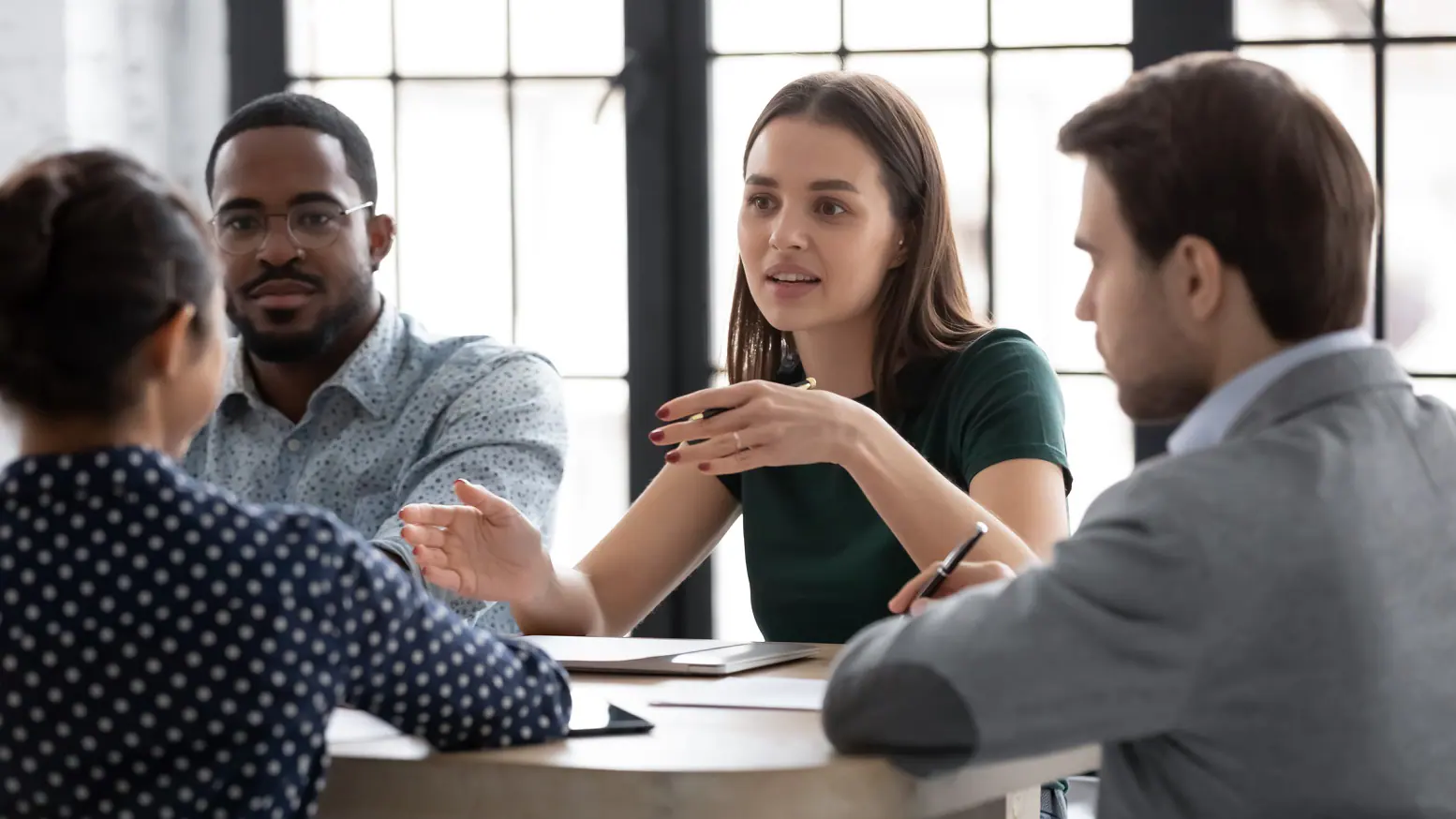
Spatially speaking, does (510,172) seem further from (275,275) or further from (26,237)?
(26,237)

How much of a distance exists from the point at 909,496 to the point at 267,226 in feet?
3.58

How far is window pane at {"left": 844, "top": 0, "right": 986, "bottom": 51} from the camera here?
296 cm

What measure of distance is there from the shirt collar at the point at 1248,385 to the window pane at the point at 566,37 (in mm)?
2104

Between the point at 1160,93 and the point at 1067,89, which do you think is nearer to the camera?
the point at 1160,93

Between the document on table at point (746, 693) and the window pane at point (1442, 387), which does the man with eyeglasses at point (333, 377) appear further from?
the window pane at point (1442, 387)

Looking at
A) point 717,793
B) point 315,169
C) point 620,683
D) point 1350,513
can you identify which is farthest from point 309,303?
point 1350,513

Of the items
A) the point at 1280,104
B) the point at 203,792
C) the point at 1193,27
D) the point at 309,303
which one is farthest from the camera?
the point at 1193,27

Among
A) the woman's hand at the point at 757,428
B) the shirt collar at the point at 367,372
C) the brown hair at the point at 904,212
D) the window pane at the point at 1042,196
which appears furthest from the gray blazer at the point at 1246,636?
the window pane at the point at 1042,196

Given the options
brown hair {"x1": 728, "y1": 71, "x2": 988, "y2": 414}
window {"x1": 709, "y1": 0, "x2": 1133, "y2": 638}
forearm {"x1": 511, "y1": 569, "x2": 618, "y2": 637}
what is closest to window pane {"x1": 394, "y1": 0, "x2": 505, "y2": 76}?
window {"x1": 709, "y1": 0, "x2": 1133, "y2": 638}

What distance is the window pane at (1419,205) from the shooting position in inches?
107

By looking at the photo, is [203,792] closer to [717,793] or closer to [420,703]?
[420,703]

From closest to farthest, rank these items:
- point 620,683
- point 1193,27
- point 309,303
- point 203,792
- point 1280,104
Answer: point 203,792 < point 1280,104 < point 620,683 < point 309,303 < point 1193,27

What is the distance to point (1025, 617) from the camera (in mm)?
1114

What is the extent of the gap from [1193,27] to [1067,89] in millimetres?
233
